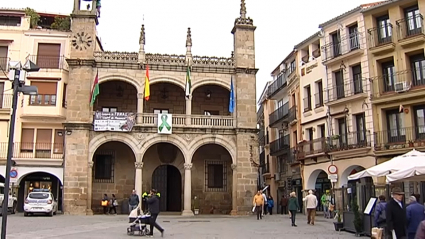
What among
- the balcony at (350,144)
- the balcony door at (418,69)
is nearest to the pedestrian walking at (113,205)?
the balcony at (350,144)

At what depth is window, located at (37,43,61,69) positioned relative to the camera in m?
30.2

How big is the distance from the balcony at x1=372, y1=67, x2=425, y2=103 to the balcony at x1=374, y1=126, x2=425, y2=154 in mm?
1715

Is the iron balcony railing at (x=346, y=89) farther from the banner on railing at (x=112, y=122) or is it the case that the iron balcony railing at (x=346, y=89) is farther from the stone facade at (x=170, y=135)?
the banner on railing at (x=112, y=122)

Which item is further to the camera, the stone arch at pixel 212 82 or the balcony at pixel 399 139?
the stone arch at pixel 212 82

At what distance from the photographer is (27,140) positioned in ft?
97.5

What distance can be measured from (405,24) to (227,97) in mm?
12021

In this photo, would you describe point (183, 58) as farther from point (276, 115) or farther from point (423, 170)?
point (423, 170)

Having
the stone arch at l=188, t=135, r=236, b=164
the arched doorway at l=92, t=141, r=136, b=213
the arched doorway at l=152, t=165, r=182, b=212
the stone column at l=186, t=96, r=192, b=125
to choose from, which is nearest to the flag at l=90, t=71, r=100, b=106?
the arched doorway at l=92, t=141, r=136, b=213

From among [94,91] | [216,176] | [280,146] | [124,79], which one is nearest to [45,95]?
[94,91]

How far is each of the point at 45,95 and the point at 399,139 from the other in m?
21.4

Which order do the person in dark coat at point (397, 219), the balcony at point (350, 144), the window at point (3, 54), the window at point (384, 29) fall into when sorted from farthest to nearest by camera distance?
the window at point (3, 54)
the window at point (384, 29)
the balcony at point (350, 144)
the person in dark coat at point (397, 219)

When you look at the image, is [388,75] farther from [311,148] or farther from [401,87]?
[311,148]

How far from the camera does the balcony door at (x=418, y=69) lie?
79.0ft

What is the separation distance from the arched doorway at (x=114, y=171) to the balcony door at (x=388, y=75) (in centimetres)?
1576
